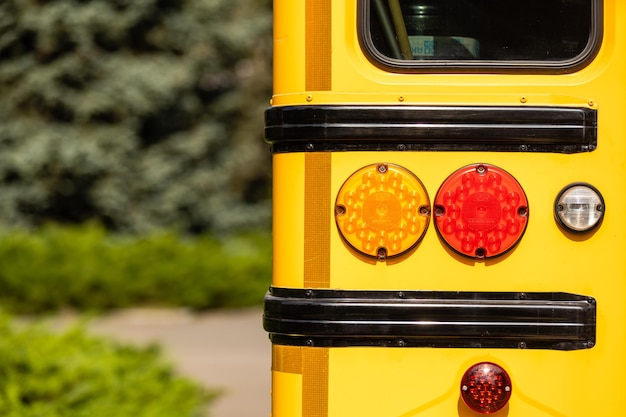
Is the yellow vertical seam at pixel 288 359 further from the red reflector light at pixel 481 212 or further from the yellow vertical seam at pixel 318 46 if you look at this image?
the yellow vertical seam at pixel 318 46

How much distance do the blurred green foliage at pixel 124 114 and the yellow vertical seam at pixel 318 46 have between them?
1018 centimetres

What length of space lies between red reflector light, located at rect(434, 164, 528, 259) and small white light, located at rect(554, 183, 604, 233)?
98mm

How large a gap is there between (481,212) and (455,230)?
8cm

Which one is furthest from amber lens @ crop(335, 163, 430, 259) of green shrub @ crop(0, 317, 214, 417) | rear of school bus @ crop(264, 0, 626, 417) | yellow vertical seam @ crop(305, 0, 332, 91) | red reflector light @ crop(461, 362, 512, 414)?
green shrub @ crop(0, 317, 214, 417)

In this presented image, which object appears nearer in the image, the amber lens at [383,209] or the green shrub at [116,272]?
the amber lens at [383,209]

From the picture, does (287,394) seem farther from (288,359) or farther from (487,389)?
(487,389)

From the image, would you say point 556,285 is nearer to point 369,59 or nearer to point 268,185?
point 369,59

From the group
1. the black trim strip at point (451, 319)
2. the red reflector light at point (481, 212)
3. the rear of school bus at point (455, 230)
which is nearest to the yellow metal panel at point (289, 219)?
the rear of school bus at point (455, 230)

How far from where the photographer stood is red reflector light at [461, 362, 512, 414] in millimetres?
2805

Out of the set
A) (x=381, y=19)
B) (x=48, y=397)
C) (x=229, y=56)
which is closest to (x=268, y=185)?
(x=229, y=56)

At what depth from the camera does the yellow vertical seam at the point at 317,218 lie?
2.82 m

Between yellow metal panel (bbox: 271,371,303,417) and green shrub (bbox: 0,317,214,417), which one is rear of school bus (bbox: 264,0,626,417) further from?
green shrub (bbox: 0,317,214,417)

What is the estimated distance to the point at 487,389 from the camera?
9.20 ft

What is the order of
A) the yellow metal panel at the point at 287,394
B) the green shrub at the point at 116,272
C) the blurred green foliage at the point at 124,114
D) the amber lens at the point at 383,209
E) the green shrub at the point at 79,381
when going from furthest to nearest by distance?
the blurred green foliage at the point at 124,114 → the green shrub at the point at 116,272 → the green shrub at the point at 79,381 → the yellow metal panel at the point at 287,394 → the amber lens at the point at 383,209
